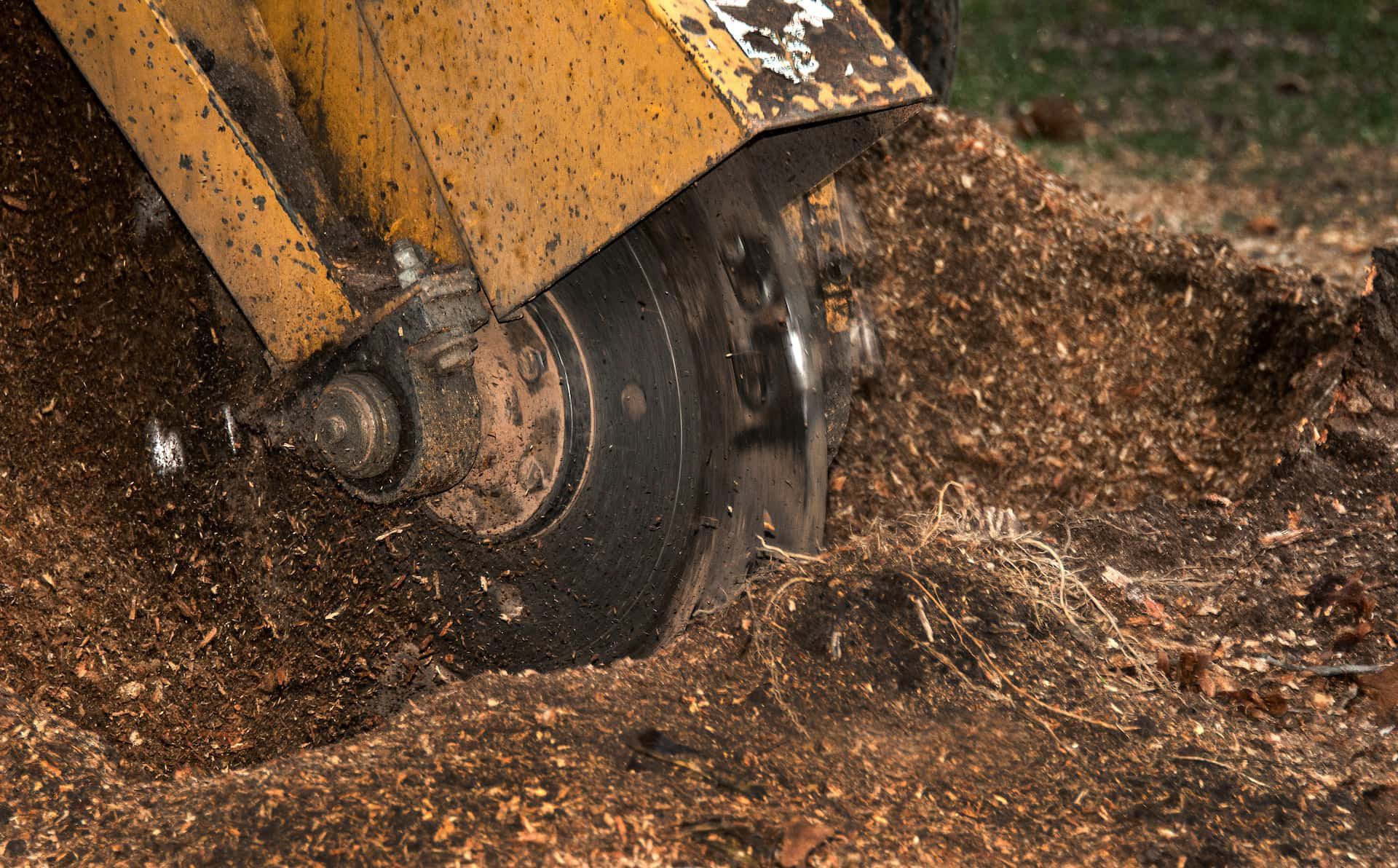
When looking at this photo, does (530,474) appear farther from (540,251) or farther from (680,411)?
(540,251)

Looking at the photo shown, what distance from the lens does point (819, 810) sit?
2.01 meters

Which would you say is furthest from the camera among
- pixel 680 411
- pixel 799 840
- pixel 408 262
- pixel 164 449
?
pixel 164 449

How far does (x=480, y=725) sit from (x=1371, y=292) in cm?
276

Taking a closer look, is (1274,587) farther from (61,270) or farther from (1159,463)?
(61,270)

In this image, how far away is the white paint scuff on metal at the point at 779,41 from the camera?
2.12 meters

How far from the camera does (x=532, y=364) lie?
8.43 feet

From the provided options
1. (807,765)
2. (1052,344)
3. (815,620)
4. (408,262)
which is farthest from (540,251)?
(1052,344)

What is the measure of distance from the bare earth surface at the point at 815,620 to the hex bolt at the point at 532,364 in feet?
1.56

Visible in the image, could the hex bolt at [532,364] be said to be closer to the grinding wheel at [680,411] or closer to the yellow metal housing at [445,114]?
the grinding wheel at [680,411]

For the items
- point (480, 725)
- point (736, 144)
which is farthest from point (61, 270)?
point (736, 144)

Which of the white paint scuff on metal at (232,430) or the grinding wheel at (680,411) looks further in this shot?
the white paint scuff on metal at (232,430)

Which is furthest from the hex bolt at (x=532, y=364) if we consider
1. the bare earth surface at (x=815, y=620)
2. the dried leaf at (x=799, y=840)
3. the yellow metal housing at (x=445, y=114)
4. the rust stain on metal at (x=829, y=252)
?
the dried leaf at (x=799, y=840)

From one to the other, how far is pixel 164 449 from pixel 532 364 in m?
0.91

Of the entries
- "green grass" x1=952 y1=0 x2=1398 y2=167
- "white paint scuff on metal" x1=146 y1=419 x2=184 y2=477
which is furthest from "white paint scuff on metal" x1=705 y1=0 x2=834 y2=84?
"green grass" x1=952 y1=0 x2=1398 y2=167
